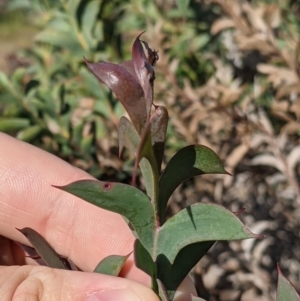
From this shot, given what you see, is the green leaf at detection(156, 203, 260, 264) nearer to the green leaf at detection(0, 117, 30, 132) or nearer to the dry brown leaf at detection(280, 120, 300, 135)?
the dry brown leaf at detection(280, 120, 300, 135)

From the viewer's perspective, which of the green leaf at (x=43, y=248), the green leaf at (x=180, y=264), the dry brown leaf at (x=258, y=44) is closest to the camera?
the green leaf at (x=180, y=264)

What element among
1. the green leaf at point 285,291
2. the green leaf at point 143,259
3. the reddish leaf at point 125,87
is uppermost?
the reddish leaf at point 125,87

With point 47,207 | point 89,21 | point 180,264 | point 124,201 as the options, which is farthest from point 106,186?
point 89,21

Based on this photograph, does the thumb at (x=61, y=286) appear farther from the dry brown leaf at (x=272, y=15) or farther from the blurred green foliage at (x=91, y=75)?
the dry brown leaf at (x=272, y=15)

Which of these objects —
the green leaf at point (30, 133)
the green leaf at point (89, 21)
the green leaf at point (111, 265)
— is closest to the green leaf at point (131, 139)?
the green leaf at point (111, 265)

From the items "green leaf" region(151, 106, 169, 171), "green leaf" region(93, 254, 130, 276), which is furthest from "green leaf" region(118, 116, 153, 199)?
"green leaf" region(93, 254, 130, 276)

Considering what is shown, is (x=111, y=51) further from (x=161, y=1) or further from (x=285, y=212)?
(x=285, y=212)

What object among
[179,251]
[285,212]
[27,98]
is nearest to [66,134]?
[27,98]
